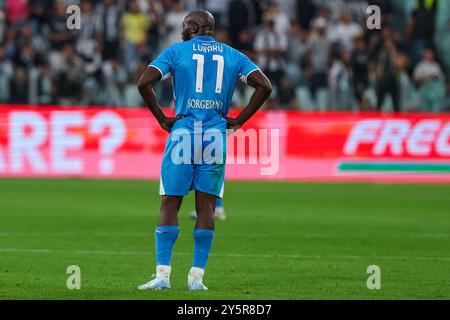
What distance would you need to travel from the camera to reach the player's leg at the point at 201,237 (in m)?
10.5

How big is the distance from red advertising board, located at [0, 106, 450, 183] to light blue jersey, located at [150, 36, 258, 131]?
14.7 meters

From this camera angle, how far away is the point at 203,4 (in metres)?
29.7

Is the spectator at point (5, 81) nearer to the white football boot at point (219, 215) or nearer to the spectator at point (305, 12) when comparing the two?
the spectator at point (305, 12)

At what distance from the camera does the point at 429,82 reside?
28172 mm

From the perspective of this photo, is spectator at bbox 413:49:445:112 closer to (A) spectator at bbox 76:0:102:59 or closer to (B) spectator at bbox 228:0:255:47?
(B) spectator at bbox 228:0:255:47

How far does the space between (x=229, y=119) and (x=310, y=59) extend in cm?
1855

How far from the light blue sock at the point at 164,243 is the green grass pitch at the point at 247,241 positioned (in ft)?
0.94

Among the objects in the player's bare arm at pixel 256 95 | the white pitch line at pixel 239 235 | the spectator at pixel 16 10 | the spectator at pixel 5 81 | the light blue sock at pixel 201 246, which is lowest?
the white pitch line at pixel 239 235

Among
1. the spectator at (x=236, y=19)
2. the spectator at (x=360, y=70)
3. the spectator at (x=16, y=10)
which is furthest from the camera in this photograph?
the spectator at (x=16, y=10)

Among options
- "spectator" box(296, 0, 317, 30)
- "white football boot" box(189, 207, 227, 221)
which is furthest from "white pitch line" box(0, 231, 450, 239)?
"spectator" box(296, 0, 317, 30)

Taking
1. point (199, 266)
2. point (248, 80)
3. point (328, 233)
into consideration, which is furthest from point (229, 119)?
point (328, 233)

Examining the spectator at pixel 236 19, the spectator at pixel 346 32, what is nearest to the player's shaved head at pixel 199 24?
the spectator at pixel 346 32
